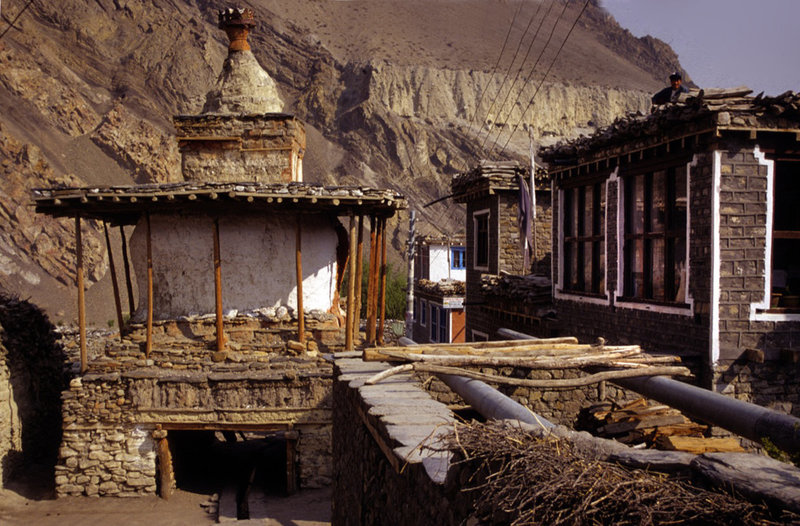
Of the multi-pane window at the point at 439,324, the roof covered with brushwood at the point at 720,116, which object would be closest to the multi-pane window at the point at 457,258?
the multi-pane window at the point at 439,324

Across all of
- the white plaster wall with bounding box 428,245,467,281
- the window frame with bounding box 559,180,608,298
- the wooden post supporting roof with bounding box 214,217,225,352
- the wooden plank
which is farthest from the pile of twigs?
the white plaster wall with bounding box 428,245,467,281

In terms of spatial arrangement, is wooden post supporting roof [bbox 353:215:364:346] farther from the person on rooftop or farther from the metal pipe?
the metal pipe

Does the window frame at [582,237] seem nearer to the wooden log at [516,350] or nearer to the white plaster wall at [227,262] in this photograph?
the wooden log at [516,350]

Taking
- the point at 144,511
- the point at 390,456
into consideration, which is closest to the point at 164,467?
the point at 144,511

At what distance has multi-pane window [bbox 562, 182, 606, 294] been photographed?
534 inches

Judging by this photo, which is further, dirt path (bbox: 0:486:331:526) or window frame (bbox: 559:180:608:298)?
window frame (bbox: 559:180:608:298)

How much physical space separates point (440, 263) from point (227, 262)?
2893 cm

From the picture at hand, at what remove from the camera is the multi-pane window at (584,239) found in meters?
13.6

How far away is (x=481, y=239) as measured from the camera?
2289 cm

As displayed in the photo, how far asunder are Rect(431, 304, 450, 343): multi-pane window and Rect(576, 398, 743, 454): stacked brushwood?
24.8m

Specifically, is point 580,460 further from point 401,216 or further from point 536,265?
point 401,216

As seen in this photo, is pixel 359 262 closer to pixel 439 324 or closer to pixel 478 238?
pixel 478 238

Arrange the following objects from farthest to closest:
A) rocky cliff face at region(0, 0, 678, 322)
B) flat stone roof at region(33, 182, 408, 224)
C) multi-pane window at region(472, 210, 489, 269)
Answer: rocky cliff face at region(0, 0, 678, 322) < multi-pane window at region(472, 210, 489, 269) < flat stone roof at region(33, 182, 408, 224)

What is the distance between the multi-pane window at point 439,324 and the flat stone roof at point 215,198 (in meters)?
18.7
